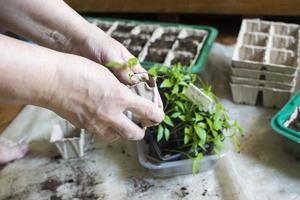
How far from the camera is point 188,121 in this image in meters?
0.88

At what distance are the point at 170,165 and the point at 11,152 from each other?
0.43 meters

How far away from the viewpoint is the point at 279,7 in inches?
49.0

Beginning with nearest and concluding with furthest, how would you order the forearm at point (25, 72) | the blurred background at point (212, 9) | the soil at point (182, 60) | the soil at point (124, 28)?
1. the forearm at point (25, 72)
2. the soil at point (182, 60)
3. the blurred background at point (212, 9)
4. the soil at point (124, 28)

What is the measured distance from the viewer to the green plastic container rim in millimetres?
896

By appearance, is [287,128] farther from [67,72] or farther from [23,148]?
[23,148]

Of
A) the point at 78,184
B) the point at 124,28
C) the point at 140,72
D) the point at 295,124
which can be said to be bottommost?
the point at 78,184

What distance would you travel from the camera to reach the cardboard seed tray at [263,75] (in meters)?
1.04

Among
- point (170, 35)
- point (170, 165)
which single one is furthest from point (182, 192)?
point (170, 35)

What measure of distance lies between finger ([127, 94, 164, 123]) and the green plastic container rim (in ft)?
1.17

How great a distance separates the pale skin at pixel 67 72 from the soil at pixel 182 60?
0.39m

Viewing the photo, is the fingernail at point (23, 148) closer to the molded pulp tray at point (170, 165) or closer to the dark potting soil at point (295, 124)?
the molded pulp tray at point (170, 165)

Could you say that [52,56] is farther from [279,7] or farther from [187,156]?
[279,7]

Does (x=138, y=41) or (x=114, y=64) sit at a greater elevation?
(x=114, y=64)

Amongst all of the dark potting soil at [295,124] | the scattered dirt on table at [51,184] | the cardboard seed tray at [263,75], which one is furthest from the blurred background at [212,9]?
the scattered dirt on table at [51,184]
